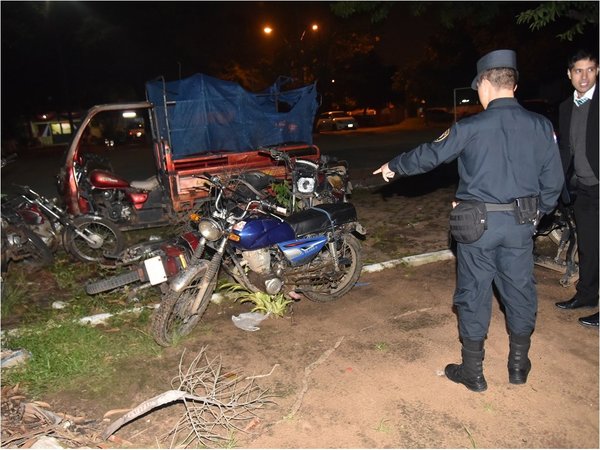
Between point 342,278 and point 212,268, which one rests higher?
point 212,268

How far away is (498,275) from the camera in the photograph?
3.38 m

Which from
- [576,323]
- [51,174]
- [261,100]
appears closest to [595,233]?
[576,323]

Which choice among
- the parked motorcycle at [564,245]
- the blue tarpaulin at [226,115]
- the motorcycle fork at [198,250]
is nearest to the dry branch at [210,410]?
the motorcycle fork at [198,250]

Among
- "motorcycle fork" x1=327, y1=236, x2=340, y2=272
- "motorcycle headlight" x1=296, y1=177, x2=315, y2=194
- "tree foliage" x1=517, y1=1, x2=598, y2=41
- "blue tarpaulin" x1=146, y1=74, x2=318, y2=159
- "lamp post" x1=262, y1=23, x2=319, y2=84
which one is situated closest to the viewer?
"motorcycle fork" x1=327, y1=236, x2=340, y2=272

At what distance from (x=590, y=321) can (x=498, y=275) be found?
1482 mm

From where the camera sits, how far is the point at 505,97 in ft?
10.3

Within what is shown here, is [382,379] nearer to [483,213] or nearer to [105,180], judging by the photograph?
[483,213]

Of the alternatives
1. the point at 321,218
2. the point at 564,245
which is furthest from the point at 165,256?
the point at 564,245

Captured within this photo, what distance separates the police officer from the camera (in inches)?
122

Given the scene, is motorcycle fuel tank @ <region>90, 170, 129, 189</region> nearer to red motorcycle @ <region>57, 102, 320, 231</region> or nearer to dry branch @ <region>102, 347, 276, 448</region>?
red motorcycle @ <region>57, 102, 320, 231</region>

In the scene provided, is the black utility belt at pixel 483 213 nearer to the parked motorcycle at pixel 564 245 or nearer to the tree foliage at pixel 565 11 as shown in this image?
the parked motorcycle at pixel 564 245

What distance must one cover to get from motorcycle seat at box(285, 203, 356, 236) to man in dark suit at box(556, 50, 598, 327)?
2085 mm

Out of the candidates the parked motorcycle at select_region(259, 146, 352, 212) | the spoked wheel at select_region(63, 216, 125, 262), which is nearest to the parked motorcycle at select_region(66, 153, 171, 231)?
the spoked wheel at select_region(63, 216, 125, 262)

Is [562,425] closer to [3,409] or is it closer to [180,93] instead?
[3,409]
